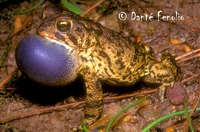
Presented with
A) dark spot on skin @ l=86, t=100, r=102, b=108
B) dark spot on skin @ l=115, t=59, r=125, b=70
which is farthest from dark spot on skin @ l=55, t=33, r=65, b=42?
dark spot on skin @ l=86, t=100, r=102, b=108

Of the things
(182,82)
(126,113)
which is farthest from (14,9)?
(182,82)

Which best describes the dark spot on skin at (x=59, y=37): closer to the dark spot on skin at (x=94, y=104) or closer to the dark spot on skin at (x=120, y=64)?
the dark spot on skin at (x=120, y=64)

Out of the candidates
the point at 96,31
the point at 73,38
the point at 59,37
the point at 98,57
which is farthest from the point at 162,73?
the point at 59,37

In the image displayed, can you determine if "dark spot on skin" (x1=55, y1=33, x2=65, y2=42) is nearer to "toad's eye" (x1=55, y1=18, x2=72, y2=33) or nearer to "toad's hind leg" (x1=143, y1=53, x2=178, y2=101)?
"toad's eye" (x1=55, y1=18, x2=72, y2=33)

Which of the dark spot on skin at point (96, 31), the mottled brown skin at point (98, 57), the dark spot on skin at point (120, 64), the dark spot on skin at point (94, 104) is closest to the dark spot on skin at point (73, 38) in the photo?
the mottled brown skin at point (98, 57)

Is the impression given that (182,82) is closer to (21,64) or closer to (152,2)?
(152,2)

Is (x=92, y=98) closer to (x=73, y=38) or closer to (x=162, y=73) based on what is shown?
(x=73, y=38)
